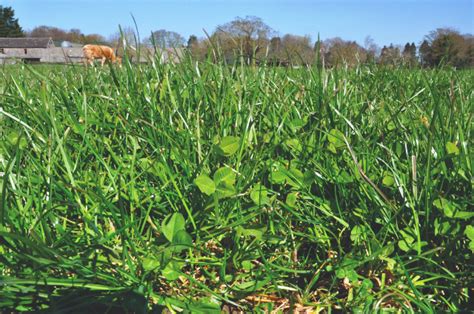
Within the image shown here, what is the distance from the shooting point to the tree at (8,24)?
7188 cm

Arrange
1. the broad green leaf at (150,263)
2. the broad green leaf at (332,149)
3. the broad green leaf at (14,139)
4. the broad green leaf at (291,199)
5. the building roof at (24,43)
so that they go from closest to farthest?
the broad green leaf at (150,263) < the broad green leaf at (291,199) < the broad green leaf at (332,149) < the broad green leaf at (14,139) < the building roof at (24,43)

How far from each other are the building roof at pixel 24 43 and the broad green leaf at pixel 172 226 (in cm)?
7478

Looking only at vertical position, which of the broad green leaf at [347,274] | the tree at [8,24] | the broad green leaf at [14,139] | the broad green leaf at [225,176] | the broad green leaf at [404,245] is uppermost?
the tree at [8,24]

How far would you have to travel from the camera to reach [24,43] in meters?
69.4

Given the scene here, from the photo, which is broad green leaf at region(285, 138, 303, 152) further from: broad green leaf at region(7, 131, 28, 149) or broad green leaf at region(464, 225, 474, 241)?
broad green leaf at region(7, 131, 28, 149)

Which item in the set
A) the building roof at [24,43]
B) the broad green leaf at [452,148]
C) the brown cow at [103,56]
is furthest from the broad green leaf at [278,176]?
the building roof at [24,43]

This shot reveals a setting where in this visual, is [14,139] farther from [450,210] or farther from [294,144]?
[450,210]

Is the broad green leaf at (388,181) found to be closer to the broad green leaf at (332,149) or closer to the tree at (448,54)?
the broad green leaf at (332,149)

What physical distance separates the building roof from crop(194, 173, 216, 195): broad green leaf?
74725mm

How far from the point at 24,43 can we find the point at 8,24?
7.93 metres

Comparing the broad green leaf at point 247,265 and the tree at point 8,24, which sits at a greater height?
the tree at point 8,24

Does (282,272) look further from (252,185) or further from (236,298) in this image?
(252,185)

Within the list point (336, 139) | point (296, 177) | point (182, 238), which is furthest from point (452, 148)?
point (182, 238)

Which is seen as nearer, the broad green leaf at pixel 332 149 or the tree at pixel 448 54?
the broad green leaf at pixel 332 149
